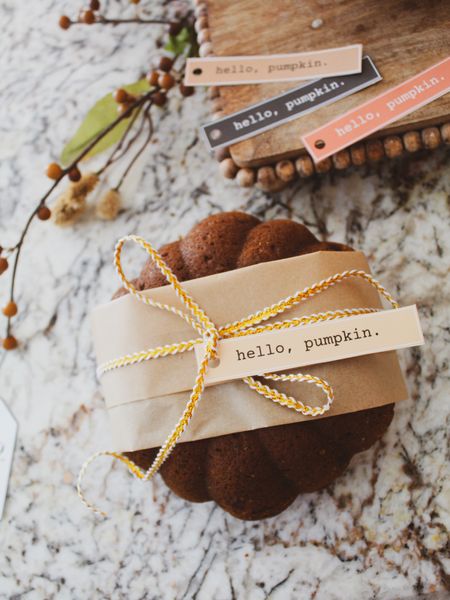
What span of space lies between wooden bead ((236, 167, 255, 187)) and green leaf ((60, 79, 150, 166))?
35 cm

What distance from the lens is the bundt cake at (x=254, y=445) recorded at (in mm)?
952

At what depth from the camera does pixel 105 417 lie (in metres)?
1.22

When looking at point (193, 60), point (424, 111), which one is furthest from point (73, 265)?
point (424, 111)

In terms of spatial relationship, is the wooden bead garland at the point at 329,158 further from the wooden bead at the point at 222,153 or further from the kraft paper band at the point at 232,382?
the kraft paper band at the point at 232,382

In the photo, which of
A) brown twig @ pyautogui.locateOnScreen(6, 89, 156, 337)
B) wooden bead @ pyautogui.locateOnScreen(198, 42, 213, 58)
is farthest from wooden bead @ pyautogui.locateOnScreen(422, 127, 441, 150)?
brown twig @ pyautogui.locateOnScreen(6, 89, 156, 337)

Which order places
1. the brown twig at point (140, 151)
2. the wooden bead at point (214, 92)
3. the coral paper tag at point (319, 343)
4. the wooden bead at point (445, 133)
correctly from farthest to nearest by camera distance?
the brown twig at point (140, 151) < the wooden bead at point (214, 92) < the wooden bead at point (445, 133) < the coral paper tag at point (319, 343)

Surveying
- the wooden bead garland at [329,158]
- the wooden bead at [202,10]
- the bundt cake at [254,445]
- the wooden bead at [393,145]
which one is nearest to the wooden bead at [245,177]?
the wooden bead garland at [329,158]

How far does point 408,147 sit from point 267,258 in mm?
329

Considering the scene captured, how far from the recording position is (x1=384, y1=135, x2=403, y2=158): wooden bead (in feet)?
3.57

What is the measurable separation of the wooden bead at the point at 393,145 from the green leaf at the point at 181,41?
51 cm

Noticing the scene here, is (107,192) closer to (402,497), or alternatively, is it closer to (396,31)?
(396,31)

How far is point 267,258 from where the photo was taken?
98cm

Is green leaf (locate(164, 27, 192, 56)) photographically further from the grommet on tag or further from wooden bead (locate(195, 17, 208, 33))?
the grommet on tag

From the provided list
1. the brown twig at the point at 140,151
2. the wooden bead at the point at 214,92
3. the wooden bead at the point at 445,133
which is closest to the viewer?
the wooden bead at the point at 445,133
